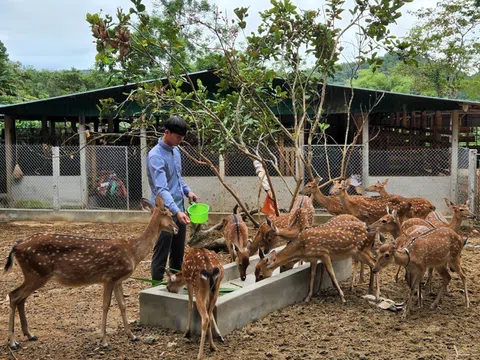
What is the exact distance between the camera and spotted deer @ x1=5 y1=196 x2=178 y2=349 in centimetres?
454

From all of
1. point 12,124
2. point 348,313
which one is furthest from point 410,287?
point 12,124

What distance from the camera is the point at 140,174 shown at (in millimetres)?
12562

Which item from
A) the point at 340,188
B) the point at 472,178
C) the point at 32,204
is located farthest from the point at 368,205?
the point at 32,204

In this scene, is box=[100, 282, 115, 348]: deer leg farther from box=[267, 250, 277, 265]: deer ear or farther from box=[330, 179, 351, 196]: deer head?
box=[330, 179, 351, 196]: deer head

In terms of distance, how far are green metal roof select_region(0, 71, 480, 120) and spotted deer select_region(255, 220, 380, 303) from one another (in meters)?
5.07

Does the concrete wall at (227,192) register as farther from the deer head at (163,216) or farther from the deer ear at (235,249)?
the deer head at (163,216)

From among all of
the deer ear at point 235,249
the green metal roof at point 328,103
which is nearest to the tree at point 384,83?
the green metal roof at point 328,103

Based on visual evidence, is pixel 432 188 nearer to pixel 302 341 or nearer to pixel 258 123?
pixel 258 123

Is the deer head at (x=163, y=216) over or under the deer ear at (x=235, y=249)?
over

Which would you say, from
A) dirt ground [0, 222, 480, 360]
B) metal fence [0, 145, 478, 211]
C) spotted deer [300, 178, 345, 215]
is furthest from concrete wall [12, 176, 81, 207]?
dirt ground [0, 222, 480, 360]

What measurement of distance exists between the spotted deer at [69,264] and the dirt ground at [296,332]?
0.25 metres

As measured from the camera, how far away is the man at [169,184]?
5.12 m

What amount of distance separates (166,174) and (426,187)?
734 centimetres

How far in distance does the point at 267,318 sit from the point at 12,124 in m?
10.9
